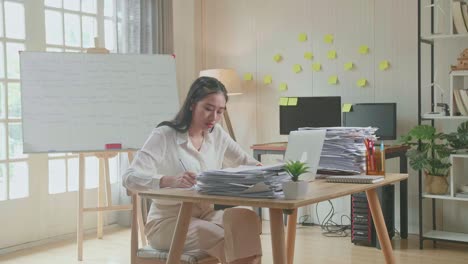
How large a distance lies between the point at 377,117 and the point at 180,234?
9.65 feet

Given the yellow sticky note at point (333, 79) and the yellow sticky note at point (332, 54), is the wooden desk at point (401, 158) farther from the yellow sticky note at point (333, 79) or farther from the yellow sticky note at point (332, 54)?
the yellow sticky note at point (332, 54)

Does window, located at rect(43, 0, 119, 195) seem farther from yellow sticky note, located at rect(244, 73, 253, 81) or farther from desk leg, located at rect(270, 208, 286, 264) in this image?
desk leg, located at rect(270, 208, 286, 264)

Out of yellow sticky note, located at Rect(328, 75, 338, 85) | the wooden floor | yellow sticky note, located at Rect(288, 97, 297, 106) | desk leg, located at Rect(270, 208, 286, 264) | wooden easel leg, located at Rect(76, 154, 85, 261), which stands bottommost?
the wooden floor

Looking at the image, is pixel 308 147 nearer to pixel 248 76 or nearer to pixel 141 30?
pixel 141 30

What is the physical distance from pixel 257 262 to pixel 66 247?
266 cm

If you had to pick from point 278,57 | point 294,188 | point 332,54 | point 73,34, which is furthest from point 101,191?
point 294,188

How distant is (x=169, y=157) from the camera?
259 centimetres

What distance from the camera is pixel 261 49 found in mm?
5703

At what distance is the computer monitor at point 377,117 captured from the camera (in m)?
4.76

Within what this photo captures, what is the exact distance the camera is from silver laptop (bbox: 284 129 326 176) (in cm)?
254

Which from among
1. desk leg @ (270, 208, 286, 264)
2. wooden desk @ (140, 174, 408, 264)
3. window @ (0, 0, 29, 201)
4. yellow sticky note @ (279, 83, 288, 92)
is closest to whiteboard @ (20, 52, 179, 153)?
window @ (0, 0, 29, 201)

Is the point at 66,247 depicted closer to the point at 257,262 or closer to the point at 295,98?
the point at 295,98

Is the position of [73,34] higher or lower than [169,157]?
higher

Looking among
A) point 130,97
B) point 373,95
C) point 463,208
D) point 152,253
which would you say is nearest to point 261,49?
point 373,95
